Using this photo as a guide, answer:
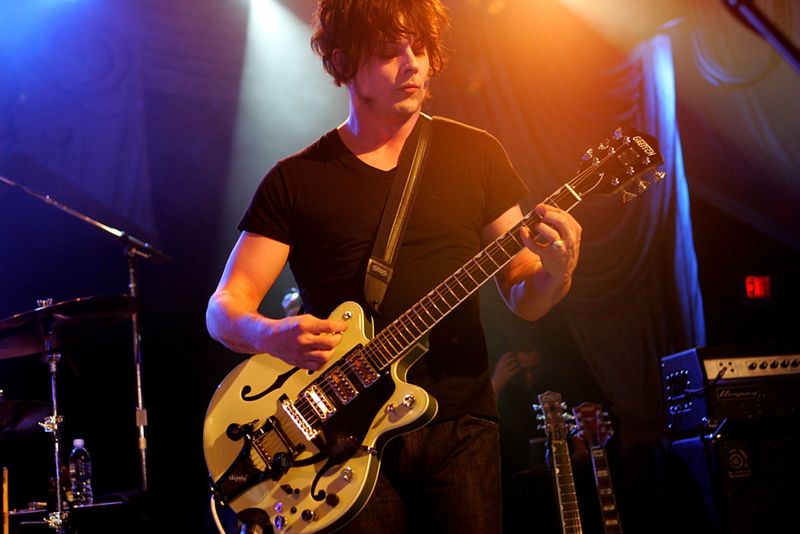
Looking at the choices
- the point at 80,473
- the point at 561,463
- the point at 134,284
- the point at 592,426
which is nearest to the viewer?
the point at 561,463

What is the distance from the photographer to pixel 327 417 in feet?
5.86

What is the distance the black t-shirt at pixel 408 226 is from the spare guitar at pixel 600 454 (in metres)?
2.28

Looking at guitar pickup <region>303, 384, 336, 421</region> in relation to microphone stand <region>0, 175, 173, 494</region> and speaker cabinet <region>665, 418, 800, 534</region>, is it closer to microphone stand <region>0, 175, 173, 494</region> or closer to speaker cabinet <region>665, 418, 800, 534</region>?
speaker cabinet <region>665, 418, 800, 534</region>

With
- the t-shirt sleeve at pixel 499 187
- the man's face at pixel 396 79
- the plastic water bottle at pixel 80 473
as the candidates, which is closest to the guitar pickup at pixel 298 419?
the t-shirt sleeve at pixel 499 187

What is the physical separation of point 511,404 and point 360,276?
13.4ft

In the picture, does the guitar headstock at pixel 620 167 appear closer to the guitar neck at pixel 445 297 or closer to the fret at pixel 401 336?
the guitar neck at pixel 445 297

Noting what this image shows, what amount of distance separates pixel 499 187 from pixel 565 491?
2.19 m

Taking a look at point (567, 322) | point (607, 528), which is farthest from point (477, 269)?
point (567, 322)

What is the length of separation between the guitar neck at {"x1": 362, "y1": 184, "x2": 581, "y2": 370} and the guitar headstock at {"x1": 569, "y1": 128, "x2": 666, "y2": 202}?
7 cm

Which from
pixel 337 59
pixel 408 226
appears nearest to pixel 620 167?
pixel 408 226

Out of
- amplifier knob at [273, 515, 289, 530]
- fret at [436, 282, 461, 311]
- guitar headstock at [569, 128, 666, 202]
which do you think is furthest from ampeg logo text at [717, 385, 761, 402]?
amplifier knob at [273, 515, 289, 530]

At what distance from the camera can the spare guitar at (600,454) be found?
3.62 meters

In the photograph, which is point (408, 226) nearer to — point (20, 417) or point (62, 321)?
point (62, 321)

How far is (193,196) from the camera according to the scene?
5.55 m
